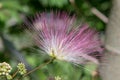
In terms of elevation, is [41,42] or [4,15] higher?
[4,15]

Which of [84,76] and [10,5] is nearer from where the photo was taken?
[84,76]

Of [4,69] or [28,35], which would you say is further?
[28,35]

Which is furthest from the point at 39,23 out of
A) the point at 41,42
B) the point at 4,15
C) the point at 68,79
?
the point at 4,15

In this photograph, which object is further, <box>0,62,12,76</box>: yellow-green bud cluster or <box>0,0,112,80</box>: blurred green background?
<box>0,0,112,80</box>: blurred green background

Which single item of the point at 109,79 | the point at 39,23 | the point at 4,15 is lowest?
the point at 109,79

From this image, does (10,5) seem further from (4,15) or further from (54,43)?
(54,43)
